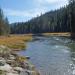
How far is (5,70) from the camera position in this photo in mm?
20859

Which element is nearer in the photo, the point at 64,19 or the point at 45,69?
the point at 45,69

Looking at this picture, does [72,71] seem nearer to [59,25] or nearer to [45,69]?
[45,69]

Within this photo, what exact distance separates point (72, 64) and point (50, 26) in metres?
169

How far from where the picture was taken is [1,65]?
76.7ft

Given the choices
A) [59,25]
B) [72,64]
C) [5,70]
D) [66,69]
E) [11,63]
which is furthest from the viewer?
[59,25]

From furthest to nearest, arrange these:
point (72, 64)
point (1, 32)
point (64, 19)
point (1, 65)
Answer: point (64, 19), point (1, 32), point (72, 64), point (1, 65)

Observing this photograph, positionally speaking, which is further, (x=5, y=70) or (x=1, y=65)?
(x=1, y=65)

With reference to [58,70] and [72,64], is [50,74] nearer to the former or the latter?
[58,70]

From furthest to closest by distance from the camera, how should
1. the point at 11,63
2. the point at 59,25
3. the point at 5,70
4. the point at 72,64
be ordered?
the point at 59,25 → the point at 72,64 → the point at 11,63 → the point at 5,70

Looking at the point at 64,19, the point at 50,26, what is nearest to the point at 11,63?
the point at 64,19

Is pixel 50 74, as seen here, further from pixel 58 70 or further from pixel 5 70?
pixel 5 70

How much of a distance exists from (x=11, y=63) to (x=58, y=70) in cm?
501

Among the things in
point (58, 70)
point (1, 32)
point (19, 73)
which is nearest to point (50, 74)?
point (58, 70)

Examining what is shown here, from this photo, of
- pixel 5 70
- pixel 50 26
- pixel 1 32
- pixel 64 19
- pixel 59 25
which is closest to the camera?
pixel 5 70
